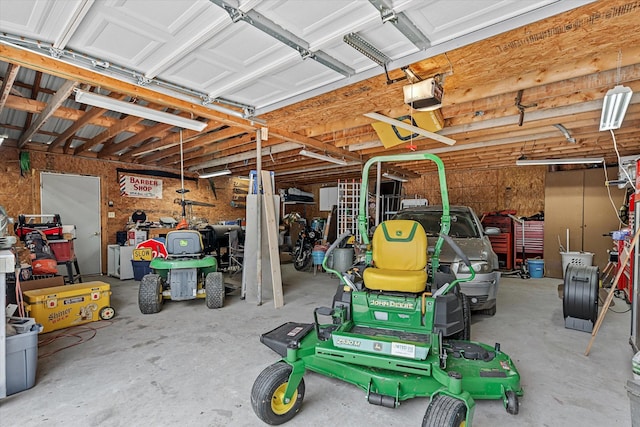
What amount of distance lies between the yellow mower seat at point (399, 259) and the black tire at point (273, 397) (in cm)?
Result: 99

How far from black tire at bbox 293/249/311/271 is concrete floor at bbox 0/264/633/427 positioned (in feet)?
11.9

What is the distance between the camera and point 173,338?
3582 millimetres

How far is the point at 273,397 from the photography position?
205 centimetres

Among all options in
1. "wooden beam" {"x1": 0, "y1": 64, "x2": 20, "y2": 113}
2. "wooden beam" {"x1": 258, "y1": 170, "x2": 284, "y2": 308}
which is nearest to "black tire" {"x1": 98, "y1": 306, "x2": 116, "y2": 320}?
"wooden beam" {"x1": 258, "y1": 170, "x2": 284, "y2": 308}

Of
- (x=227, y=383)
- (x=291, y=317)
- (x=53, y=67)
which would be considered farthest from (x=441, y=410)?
(x=53, y=67)

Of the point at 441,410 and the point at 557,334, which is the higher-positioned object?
the point at 441,410

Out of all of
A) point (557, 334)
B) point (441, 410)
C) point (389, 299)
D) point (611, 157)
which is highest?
point (611, 157)

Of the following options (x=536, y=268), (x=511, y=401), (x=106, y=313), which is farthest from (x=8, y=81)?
(x=536, y=268)

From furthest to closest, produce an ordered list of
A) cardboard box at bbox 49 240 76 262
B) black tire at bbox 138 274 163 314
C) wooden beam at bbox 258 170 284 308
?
cardboard box at bbox 49 240 76 262, wooden beam at bbox 258 170 284 308, black tire at bbox 138 274 163 314

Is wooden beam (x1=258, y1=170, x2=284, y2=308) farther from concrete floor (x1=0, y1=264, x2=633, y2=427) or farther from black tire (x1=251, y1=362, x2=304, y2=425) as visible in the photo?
black tire (x1=251, y1=362, x2=304, y2=425)

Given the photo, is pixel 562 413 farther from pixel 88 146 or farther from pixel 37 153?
pixel 37 153

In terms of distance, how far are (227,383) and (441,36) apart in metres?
3.17

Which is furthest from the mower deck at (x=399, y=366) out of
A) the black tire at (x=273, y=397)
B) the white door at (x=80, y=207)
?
the white door at (x=80, y=207)

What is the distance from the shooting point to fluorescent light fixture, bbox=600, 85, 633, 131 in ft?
9.53
